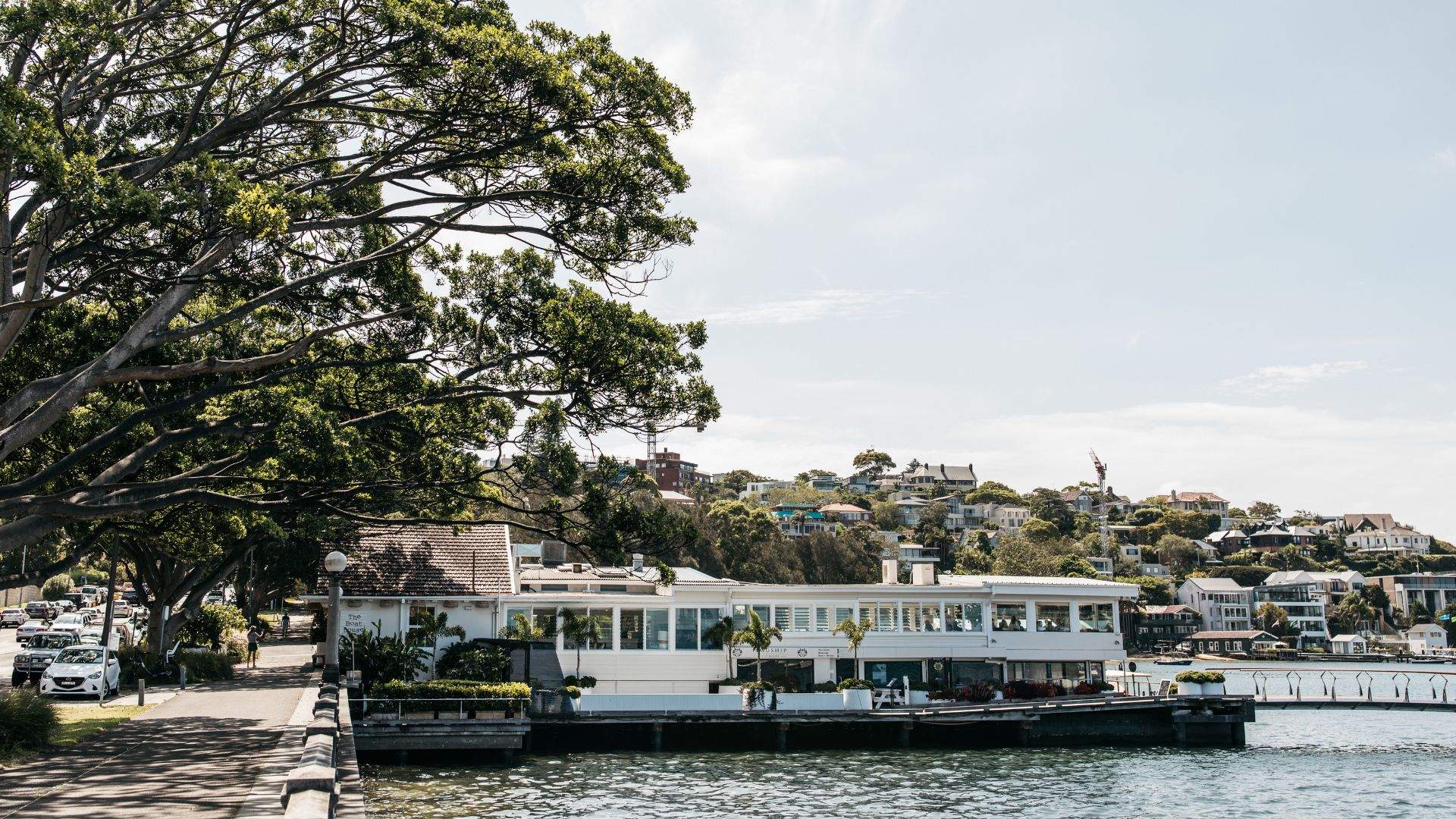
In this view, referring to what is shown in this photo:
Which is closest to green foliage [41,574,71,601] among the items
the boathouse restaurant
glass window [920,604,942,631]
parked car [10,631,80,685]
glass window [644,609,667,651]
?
parked car [10,631,80,685]

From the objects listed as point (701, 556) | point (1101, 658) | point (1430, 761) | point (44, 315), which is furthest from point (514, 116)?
point (701, 556)

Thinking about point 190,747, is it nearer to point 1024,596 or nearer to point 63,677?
point 63,677

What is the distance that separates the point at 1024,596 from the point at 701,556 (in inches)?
2708

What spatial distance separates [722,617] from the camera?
42.2 m

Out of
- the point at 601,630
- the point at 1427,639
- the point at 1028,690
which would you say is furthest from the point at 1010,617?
the point at 1427,639

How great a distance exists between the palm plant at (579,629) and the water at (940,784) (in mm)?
5806

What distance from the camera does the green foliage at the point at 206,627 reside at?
48.7 metres

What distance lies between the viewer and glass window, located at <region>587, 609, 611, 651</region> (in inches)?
1624

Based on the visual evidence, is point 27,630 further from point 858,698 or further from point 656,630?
point 858,698

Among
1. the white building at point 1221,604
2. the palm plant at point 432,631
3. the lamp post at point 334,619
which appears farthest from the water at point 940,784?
the white building at point 1221,604

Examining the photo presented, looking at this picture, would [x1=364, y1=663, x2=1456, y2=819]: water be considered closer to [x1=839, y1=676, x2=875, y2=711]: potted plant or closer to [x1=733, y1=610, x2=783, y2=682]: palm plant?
[x1=839, y1=676, x2=875, y2=711]: potted plant

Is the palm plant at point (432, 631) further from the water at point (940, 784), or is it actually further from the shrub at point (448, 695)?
the water at point (940, 784)

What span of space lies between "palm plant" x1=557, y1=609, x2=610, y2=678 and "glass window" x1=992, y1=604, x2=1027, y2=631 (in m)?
15.0

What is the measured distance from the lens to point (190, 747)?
18547mm
